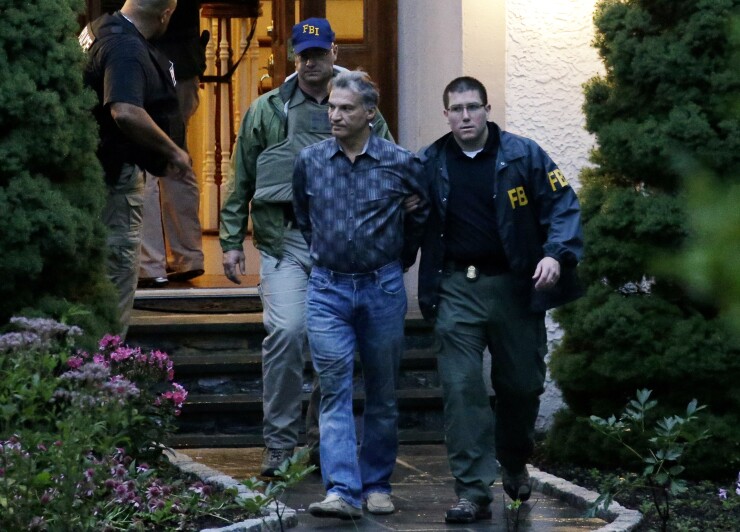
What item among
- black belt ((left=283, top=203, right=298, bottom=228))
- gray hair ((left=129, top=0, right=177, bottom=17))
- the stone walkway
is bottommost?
the stone walkway

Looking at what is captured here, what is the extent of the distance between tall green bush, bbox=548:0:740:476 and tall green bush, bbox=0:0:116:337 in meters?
2.31

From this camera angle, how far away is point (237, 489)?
5.48 meters

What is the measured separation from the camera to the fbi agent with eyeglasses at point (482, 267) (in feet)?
17.8

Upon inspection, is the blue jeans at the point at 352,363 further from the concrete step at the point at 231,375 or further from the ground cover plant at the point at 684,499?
the concrete step at the point at 231,375

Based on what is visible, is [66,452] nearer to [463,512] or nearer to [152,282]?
[463,512]

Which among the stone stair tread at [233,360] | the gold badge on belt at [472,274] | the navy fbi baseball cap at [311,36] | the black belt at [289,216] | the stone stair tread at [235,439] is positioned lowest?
the stone stair tread at [235,439]

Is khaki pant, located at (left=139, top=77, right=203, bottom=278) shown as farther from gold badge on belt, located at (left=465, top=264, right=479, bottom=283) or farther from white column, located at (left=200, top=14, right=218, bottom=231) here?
gold badge on belt, located at (left=465, top=264, right=479, bottom=283)

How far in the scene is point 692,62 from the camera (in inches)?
248

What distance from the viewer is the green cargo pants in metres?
5.48

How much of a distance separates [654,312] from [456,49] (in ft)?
7.28

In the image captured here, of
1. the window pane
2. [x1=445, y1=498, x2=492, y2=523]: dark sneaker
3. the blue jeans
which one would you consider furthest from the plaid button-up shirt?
the window pane

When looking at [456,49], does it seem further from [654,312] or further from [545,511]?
[545,511]

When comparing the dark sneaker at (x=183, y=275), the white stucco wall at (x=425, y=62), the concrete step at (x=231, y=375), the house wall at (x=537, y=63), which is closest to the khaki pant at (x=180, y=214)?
the dark sneaker at (x=183, y=275)

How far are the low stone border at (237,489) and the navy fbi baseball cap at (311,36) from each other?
1.86 m
